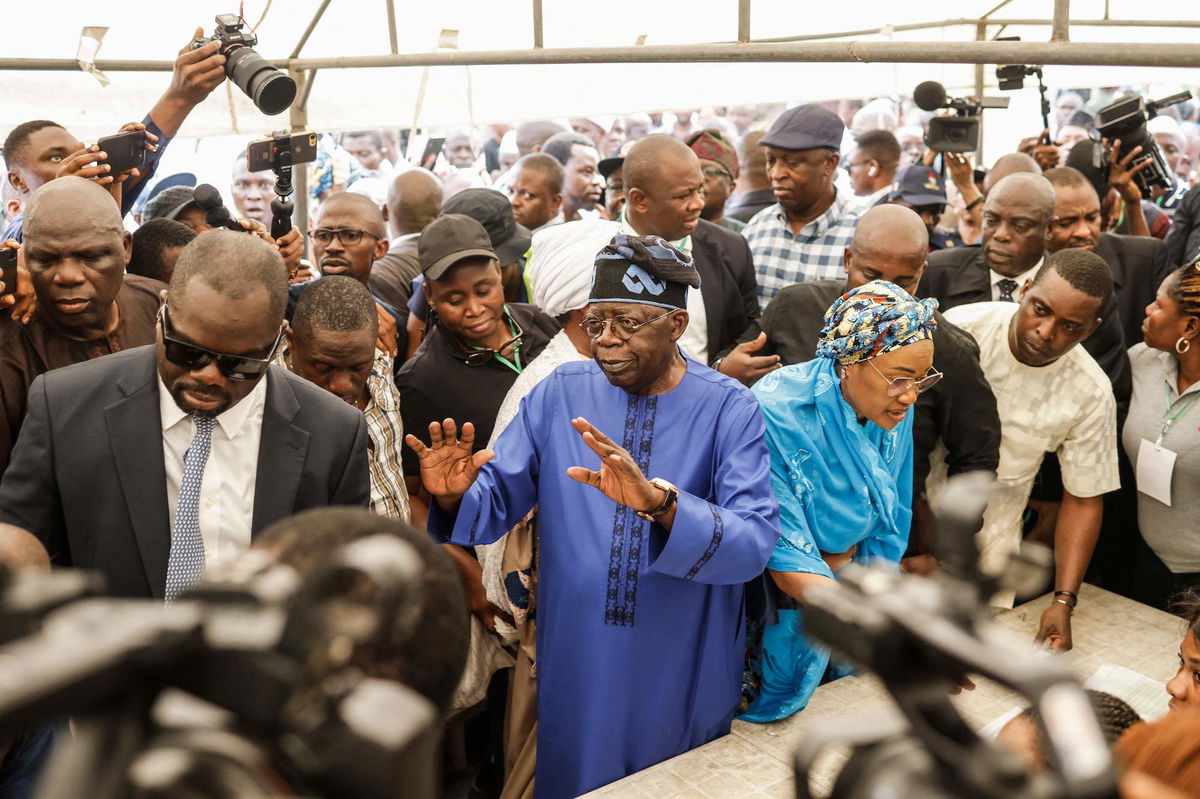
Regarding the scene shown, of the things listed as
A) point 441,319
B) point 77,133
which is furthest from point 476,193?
point 77,133

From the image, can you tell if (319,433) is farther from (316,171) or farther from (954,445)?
Result: (316,171)

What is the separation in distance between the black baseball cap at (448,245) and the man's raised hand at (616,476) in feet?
3.46

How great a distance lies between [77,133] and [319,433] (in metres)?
2.98

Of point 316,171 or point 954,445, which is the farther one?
point 316,171

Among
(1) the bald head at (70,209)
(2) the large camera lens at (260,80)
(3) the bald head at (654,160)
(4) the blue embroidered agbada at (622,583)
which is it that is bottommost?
(4) the blue embroidered agbada at (622,583)

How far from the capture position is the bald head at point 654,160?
144 inches

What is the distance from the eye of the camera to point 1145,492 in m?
3.38

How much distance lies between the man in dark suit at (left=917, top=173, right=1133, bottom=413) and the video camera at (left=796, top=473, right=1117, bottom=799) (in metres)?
3.53

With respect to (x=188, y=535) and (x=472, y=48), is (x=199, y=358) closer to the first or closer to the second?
(x=188, y=535)

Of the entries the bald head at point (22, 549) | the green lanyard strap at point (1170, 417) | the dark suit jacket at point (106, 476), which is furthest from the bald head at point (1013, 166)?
the bald head at point (22, 549)

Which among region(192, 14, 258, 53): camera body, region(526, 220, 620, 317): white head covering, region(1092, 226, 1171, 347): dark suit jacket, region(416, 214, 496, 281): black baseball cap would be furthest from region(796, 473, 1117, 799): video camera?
region(1092, 226, 1171, 347): dark suit jacket

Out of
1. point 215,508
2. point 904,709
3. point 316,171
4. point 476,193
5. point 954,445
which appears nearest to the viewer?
point 904,709

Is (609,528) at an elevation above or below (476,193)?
Answer: below

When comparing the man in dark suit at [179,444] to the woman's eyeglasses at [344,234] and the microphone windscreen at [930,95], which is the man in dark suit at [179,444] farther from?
the microphone windscreen at [930,95]
